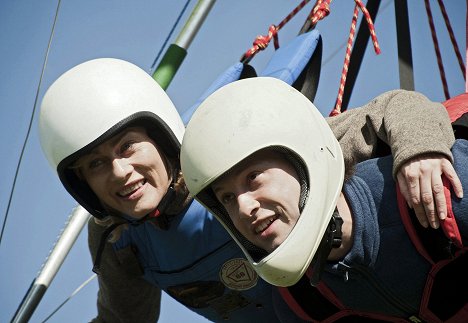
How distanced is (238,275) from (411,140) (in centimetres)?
54

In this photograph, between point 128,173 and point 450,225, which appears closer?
point 450,225

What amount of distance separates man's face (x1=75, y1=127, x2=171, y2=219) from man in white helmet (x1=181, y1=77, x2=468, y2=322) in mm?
241

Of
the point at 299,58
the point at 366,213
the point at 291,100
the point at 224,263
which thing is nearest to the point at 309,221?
the point at 366,213

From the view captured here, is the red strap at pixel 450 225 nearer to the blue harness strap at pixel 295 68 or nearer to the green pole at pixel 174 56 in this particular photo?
the blue harness strap at pixel 295 68

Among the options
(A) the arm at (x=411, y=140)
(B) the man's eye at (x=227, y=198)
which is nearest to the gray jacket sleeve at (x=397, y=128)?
(A) the arm at (x=411, y=140)

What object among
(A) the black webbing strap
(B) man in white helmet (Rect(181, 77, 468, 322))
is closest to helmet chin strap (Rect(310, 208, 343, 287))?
Answer: (B) man in white helmet (Rect(181, 77, 468, 322))

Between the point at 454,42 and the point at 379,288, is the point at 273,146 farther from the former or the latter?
the point at 454,42

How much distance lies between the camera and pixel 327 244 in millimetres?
1309

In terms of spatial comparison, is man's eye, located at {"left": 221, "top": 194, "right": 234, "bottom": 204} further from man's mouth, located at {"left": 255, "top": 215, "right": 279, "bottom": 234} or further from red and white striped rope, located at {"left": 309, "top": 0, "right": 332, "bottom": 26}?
red and white striped rope, located at {"left": 309, "top": 0, "right": 332, "bottom": 26}

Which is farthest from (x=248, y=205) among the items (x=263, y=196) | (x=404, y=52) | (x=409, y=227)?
(x=404, y=52)

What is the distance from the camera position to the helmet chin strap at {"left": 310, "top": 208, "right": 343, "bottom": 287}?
130cm

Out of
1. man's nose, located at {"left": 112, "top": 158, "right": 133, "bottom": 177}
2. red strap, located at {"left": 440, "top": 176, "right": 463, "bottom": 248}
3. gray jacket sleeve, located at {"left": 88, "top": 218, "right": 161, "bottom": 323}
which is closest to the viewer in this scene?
red strap, located at {"left": 440, "top": 176, "right": 463, "bottom": 248}

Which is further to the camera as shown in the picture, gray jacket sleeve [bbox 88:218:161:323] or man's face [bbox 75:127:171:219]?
gray jacket sleeve [bbox 88:218:161:323]

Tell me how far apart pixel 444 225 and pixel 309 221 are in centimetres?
20
